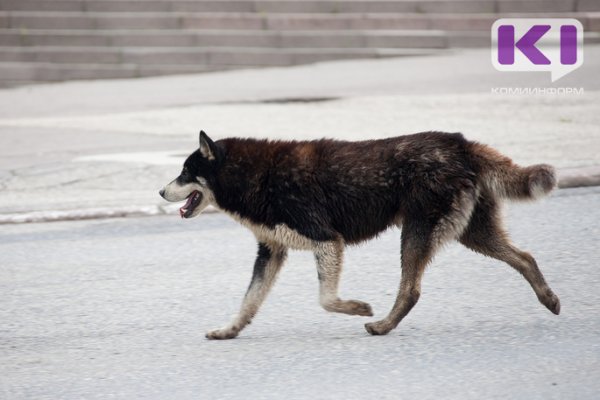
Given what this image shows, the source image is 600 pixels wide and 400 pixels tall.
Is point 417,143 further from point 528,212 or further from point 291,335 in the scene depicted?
point 528,212

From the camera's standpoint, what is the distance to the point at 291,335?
6.02 meters

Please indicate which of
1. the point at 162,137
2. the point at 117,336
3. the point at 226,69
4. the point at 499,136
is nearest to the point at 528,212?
the point at 499,136

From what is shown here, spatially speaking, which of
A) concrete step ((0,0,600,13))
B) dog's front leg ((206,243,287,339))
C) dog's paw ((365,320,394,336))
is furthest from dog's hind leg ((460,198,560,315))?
concrete step ((0,0,600,13))

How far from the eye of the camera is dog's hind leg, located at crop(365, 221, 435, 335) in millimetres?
5777

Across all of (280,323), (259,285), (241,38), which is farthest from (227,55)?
(259,285)

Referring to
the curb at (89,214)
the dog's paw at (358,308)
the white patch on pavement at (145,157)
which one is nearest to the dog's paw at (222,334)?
the dog's paw at (358,308)

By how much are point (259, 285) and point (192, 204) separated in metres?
0.59

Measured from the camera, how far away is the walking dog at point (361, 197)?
5.77 meters

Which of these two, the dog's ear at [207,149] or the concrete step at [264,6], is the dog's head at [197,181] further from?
the concrete step at [264,6]

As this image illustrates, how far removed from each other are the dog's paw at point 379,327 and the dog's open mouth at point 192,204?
116 cm

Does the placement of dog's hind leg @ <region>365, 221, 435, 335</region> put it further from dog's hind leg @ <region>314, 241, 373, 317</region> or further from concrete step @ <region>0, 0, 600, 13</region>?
concrete step @ <region>0, 0, 600, 13</region>

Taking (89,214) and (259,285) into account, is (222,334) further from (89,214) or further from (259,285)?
(89,214)

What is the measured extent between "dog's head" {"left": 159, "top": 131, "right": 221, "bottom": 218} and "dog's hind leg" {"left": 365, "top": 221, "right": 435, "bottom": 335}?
3.61 feet

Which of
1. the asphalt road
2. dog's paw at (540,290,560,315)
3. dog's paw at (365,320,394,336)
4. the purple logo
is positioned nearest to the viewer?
the asphalt road
